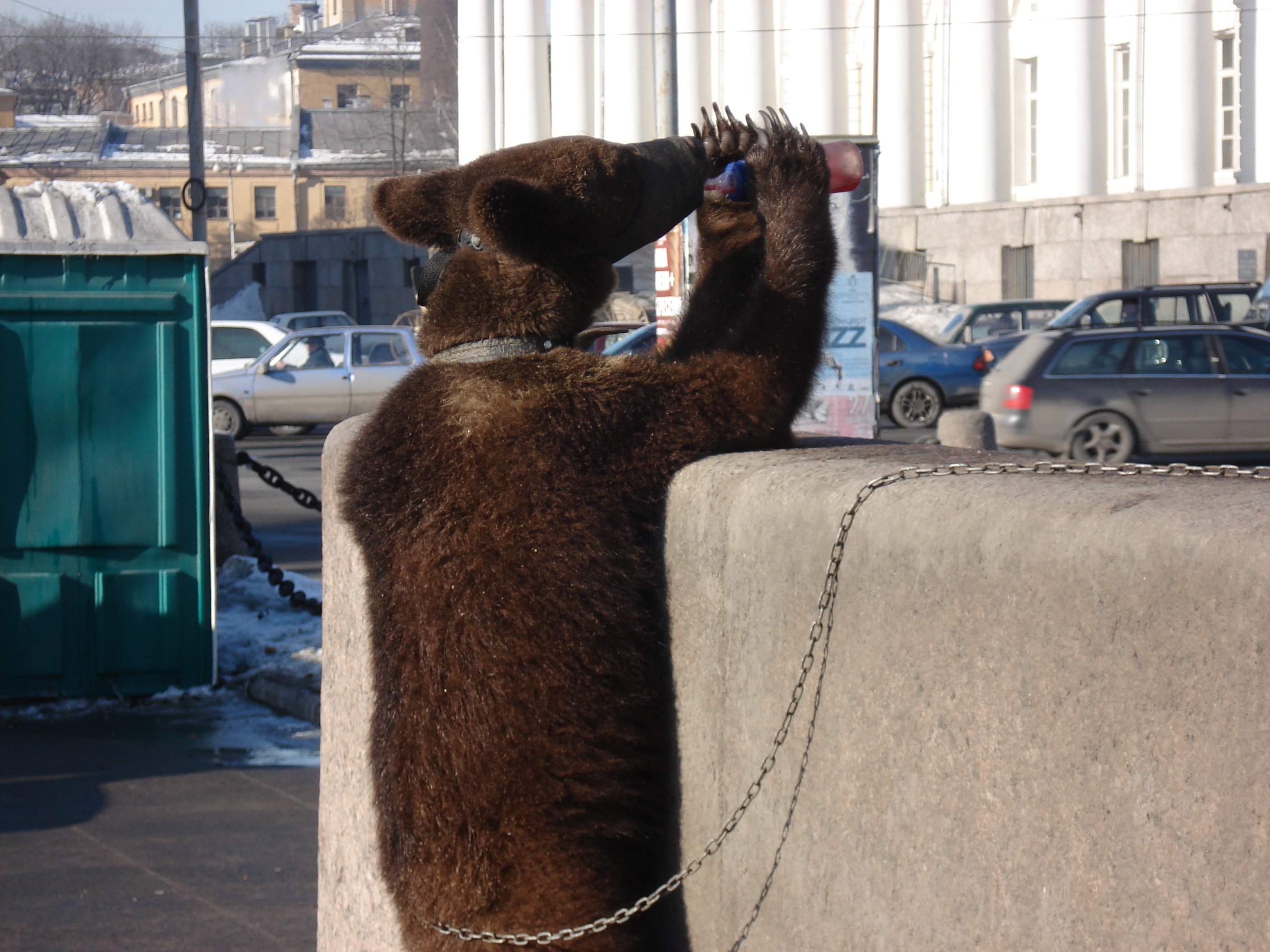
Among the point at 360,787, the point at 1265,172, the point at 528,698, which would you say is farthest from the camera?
the point at 1265,172

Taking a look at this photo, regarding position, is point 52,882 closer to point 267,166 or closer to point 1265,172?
point 1265,172

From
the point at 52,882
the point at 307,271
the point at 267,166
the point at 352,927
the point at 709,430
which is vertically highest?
the point at 267,166

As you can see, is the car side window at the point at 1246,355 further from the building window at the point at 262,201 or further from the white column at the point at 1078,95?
the building window at the point at 262,201

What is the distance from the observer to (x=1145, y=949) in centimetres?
118

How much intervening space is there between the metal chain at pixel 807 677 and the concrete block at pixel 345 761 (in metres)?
0.60

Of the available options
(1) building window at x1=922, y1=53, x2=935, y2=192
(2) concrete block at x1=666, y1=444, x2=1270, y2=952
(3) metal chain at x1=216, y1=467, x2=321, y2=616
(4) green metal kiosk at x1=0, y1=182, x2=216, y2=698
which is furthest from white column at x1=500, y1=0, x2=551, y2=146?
(2) concrete block at x1=666, y1=444, x2=1270, y2=952

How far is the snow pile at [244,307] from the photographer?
44594 millimetres

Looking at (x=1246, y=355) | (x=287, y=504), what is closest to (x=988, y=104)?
(x=1246, y=355)

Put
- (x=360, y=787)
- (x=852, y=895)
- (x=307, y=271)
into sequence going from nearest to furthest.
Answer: (x=852, y=895) < (x=360, y=787) < (x=307, y=271)

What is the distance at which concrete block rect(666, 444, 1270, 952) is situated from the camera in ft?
3.70

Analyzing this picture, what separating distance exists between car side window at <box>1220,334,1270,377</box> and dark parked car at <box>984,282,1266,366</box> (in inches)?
194

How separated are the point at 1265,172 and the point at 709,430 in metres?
32.2

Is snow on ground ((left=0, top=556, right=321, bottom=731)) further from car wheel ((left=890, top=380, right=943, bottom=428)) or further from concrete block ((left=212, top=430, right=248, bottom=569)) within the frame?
car wheel ((left=890, top=380, right=943, bottom=428))

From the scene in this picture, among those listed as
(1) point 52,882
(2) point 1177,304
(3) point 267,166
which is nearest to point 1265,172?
(2) point 1177,304
